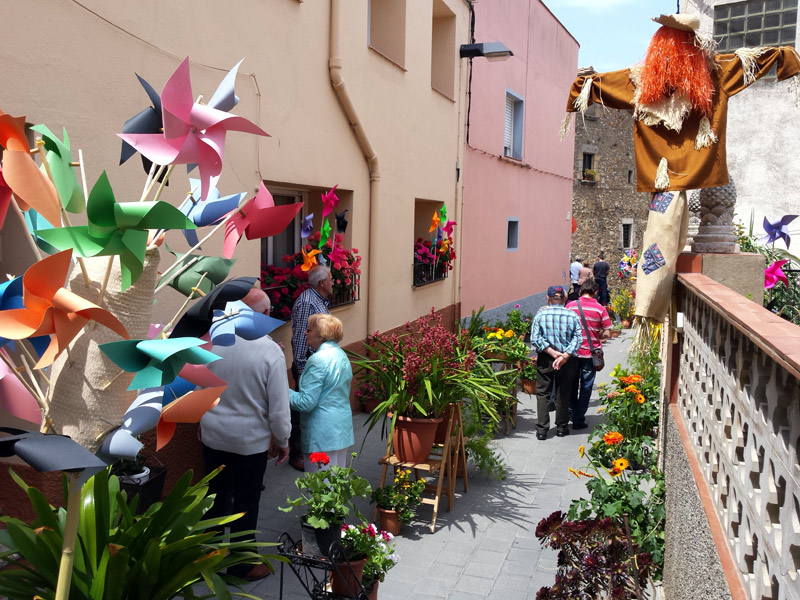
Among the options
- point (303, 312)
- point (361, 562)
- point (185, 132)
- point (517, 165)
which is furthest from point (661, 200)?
point (517, 165)

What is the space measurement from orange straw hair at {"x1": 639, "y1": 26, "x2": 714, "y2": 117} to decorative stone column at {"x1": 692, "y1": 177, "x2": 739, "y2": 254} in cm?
58

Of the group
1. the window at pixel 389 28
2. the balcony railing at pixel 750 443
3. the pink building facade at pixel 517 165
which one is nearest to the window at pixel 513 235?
the pink building facade at pixel 517 165

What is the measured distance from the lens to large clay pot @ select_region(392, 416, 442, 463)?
5332 millimetres

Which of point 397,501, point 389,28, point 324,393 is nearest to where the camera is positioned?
point 324,393

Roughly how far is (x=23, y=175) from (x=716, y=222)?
3837 mm

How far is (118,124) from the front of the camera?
4.54 m

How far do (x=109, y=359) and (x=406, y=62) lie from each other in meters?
7.97

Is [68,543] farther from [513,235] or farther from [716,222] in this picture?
[513,235]

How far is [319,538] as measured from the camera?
3.96 m

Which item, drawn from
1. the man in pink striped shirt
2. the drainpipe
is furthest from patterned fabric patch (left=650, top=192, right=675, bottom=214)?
the drainpipe

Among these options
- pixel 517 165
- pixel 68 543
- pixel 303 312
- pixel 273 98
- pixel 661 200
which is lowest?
pixel 68 543

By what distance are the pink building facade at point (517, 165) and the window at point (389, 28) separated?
2.96 meters

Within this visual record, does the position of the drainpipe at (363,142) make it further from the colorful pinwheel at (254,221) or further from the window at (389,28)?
the colorful pinwheel at (254,221)

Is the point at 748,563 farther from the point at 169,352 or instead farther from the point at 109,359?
the point at 109,359
